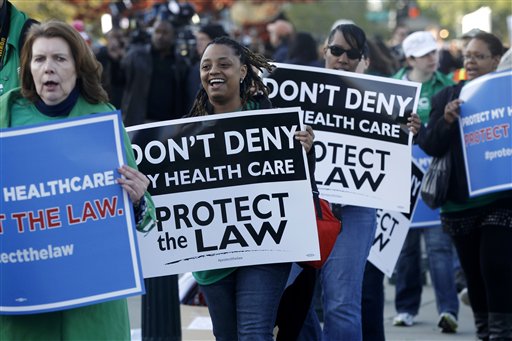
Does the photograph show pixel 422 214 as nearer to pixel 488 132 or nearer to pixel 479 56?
pixel 479 56

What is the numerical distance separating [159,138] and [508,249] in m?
2.82

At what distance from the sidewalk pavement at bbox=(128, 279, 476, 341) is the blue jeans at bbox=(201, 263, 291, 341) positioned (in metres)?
2.91

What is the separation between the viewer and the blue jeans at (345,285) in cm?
692

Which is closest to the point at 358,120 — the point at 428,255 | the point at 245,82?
the point at 245,82

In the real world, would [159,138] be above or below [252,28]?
below

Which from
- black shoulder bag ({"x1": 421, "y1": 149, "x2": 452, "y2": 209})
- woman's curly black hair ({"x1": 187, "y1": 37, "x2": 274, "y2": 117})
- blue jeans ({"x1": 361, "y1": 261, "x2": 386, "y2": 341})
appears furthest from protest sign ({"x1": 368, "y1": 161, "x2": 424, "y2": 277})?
woman's curly black hair ({"x1": 187, "y1": 37, "x2": 274, "y2": 117})

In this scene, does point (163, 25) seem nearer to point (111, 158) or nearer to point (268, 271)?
point (268, 271)

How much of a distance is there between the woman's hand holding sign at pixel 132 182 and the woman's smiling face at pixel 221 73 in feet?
4.77

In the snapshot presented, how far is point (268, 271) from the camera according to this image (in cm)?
609

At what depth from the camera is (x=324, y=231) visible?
6262 mm

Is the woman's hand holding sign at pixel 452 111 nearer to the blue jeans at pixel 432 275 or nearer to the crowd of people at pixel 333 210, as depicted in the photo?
the crowd of people at pixel 333 210

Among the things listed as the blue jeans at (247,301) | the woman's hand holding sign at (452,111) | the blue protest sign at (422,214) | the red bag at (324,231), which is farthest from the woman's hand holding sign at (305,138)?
the blue protest sign at (422,214)

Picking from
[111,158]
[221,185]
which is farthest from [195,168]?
[111,158]

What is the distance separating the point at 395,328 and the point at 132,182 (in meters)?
5.57
